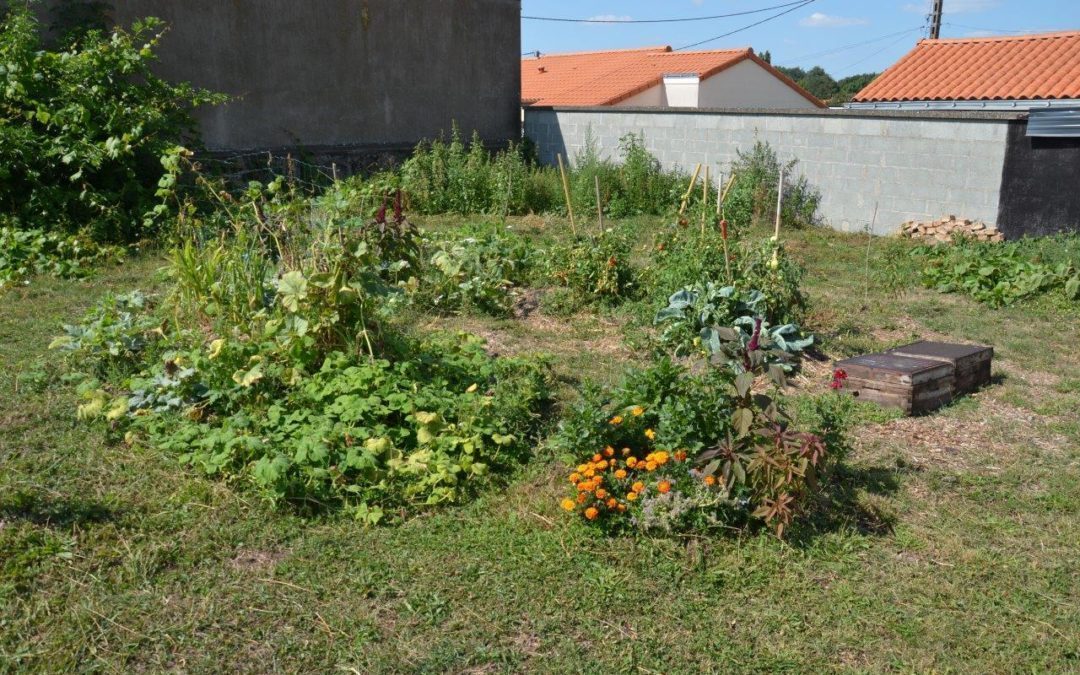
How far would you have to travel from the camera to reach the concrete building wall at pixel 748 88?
949 inches

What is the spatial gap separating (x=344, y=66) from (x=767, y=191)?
21.7ft

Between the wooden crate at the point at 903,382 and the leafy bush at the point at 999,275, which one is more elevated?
the leafy bush at the point at 999,275

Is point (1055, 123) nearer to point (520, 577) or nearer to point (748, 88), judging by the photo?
point (520, 577)

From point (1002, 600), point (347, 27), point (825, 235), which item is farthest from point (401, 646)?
point (347, 27)

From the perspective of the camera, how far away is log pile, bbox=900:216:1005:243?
1096 cm

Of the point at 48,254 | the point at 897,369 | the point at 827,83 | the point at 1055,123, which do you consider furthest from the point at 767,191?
the point at 827,83

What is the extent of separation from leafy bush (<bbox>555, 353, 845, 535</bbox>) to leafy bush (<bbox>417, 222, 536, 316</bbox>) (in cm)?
323

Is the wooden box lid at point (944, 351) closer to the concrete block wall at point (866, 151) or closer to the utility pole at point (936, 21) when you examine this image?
the concrete block wall at point (866, 151)

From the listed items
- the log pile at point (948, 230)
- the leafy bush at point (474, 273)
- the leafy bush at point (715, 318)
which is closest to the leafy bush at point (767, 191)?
the log pile at point (948, 230)

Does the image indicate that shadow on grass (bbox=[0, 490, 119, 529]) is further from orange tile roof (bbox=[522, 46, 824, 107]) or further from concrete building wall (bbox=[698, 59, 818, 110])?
concrete building wall (bbox=[698, 59, 818, 110])

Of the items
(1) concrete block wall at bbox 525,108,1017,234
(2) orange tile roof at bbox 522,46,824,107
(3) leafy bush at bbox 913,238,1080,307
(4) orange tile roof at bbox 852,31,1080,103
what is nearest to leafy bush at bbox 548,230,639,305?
(3) leafy bush at bbox 913,238,1080,307

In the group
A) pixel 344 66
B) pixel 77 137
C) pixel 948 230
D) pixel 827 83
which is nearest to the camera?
pixel 77 137

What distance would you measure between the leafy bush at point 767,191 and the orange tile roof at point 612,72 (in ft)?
28.6

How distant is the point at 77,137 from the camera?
9.73 metres
